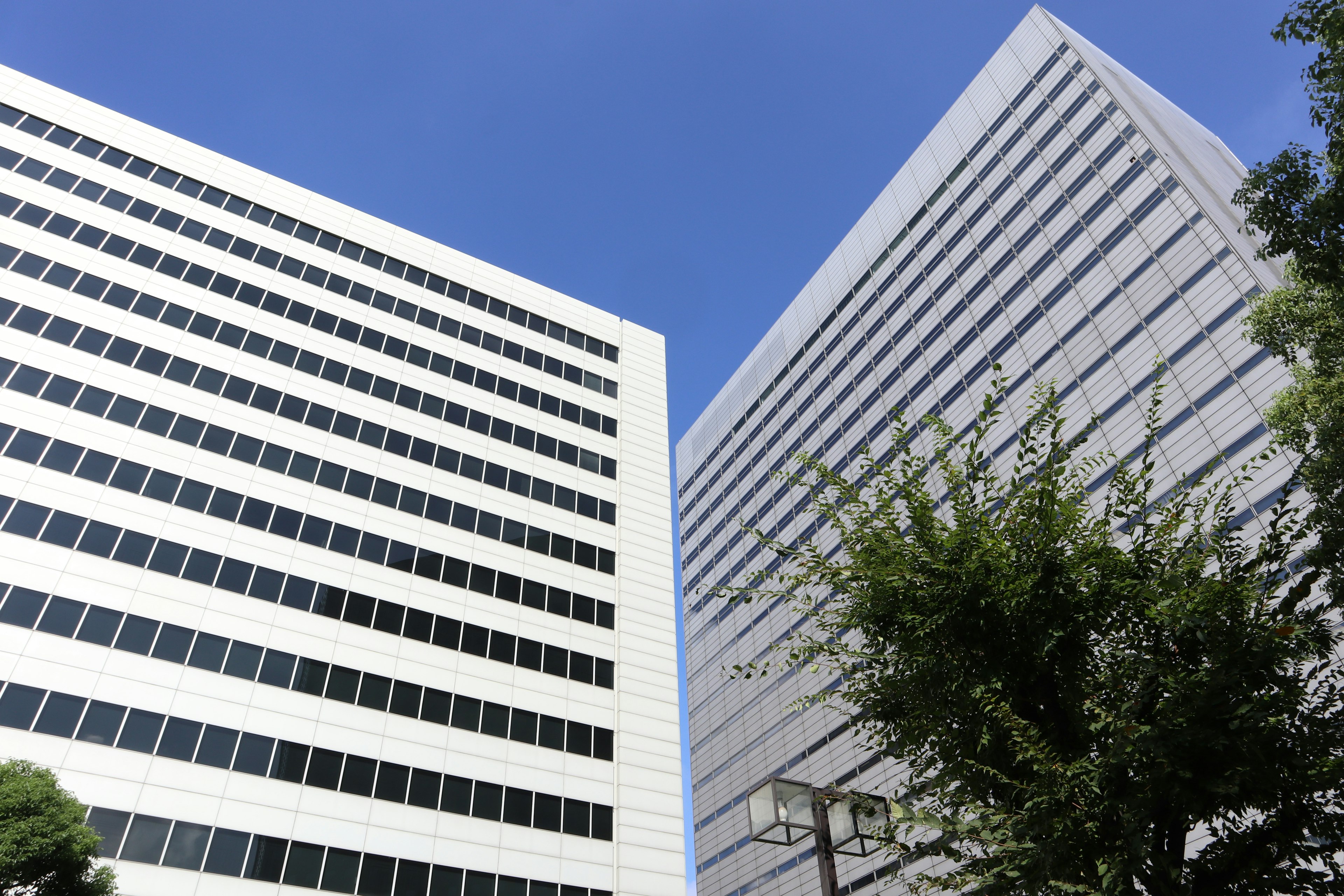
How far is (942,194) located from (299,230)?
154 feet

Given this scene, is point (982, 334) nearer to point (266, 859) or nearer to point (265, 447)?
point (265, 447)

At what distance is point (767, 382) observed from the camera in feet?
266

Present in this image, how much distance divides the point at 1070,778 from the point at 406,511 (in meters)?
30.8

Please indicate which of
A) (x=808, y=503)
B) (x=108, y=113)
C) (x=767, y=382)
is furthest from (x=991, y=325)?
(x=108, y=113)

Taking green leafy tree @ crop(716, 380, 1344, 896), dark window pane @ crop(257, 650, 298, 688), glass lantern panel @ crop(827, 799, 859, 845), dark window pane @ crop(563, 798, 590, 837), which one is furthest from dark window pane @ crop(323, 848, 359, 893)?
glass lantern panel @ crop(827, 799, 859, 845)

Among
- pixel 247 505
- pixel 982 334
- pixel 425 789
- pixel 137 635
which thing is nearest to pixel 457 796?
pixel 425 789

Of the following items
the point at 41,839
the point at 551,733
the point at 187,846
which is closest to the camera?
the point at 41,839

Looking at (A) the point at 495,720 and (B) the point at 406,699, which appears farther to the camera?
(A) the point at 495,720

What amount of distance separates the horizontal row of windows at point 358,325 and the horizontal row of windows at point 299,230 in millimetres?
2123

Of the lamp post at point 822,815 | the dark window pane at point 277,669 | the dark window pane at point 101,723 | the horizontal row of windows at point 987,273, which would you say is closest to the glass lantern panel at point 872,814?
the lamp post at point 822,815

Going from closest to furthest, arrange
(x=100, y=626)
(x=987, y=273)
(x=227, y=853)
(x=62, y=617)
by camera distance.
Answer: (x=227, y=853), (x=62, y=617), (x=100, y=626), (x=987, y=273)

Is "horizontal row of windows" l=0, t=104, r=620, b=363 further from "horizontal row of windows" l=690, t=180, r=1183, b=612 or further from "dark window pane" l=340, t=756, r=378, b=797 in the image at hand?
"dark window pane" l=340, t=756, r=378, b=797

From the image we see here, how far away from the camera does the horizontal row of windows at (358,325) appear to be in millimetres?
34938

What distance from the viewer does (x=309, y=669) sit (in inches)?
1145
